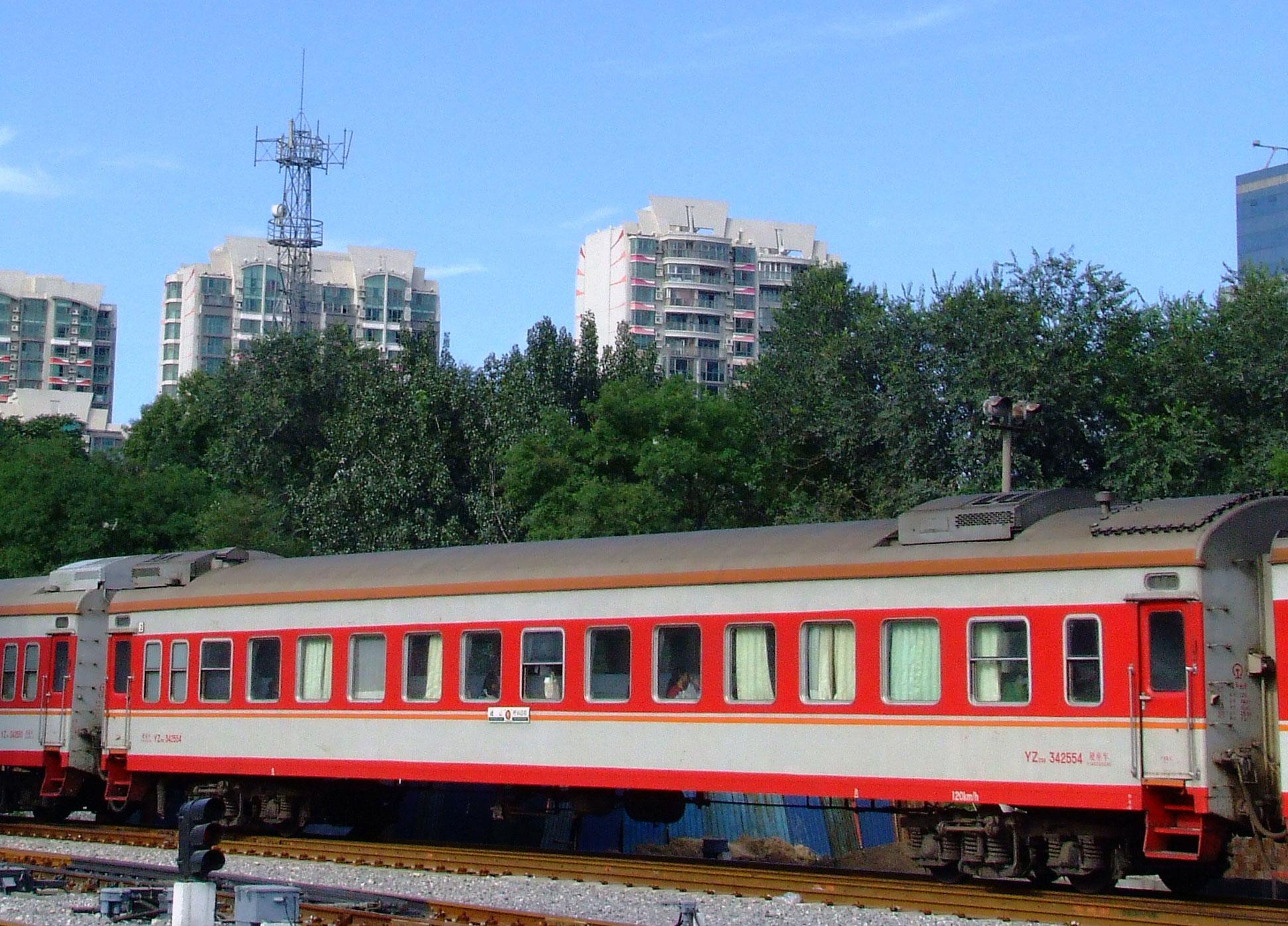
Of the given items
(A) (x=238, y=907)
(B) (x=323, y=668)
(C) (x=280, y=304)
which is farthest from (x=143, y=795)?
(C) (x=280, y=304)

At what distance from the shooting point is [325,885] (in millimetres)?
15586

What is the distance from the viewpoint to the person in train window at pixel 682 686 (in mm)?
16438

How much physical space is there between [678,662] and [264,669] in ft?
21.0

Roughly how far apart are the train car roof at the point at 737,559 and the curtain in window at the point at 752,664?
0.55 m

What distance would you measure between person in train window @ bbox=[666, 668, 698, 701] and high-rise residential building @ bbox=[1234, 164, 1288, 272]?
17328 centimetres

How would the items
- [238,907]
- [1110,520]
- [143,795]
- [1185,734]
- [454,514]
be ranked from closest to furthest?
[238,907] < [1185,734] < [1110,520] < [143,795] < [454,514]

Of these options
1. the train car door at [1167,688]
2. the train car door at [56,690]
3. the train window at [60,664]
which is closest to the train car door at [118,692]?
the train car door at [56,690]

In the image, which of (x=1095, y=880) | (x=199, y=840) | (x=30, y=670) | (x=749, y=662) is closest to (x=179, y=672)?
(x=30, y=670)

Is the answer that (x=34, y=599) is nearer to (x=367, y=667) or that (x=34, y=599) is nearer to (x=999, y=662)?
(x=367, y=667)

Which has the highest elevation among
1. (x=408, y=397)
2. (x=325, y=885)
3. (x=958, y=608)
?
(x=408, y=397)

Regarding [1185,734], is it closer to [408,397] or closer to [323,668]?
[323,668]

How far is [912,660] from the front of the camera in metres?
15.0

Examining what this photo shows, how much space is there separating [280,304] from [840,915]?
14101 cm

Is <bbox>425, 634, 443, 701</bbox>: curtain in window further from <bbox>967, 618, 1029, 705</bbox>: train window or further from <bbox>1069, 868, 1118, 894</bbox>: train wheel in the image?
<bbox>1069, 868, 1118, 894</bbox>: train wheel
